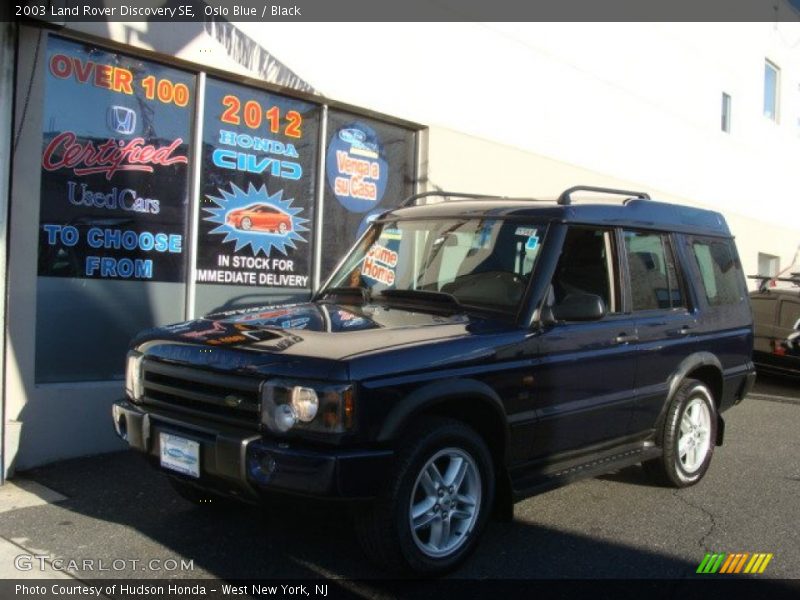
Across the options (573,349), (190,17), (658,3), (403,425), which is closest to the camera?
(403,425)

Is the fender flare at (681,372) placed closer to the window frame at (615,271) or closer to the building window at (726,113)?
the window frame at (615,271)

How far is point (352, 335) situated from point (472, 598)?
136cm

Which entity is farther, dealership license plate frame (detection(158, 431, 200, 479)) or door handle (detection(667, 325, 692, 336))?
door handle (detection(667, 325, 692, 336))

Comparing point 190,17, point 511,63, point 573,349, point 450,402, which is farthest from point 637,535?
point 511,63

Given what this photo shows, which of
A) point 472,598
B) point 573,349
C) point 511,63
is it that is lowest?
point 472,598

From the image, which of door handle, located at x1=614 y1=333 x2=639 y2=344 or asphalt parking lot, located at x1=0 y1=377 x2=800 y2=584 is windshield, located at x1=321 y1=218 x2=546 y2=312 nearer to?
door handle, located at x1=614 y1=333 x2=639 y2=344

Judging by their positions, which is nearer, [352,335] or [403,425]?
[403,425]

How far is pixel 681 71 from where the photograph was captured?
15.0 m

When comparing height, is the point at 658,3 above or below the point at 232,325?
above

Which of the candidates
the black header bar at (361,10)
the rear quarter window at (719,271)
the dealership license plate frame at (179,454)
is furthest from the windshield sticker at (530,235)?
the black header bar at (361,10)

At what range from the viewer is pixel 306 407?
338 centimetres

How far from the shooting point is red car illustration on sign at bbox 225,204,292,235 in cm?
739

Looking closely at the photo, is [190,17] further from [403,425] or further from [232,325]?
[403,425]

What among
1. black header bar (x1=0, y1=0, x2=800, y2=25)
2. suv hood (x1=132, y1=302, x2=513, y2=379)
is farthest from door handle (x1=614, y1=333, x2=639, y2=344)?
black header bar (x1=0, y1=0, x2=800, y2=25)
